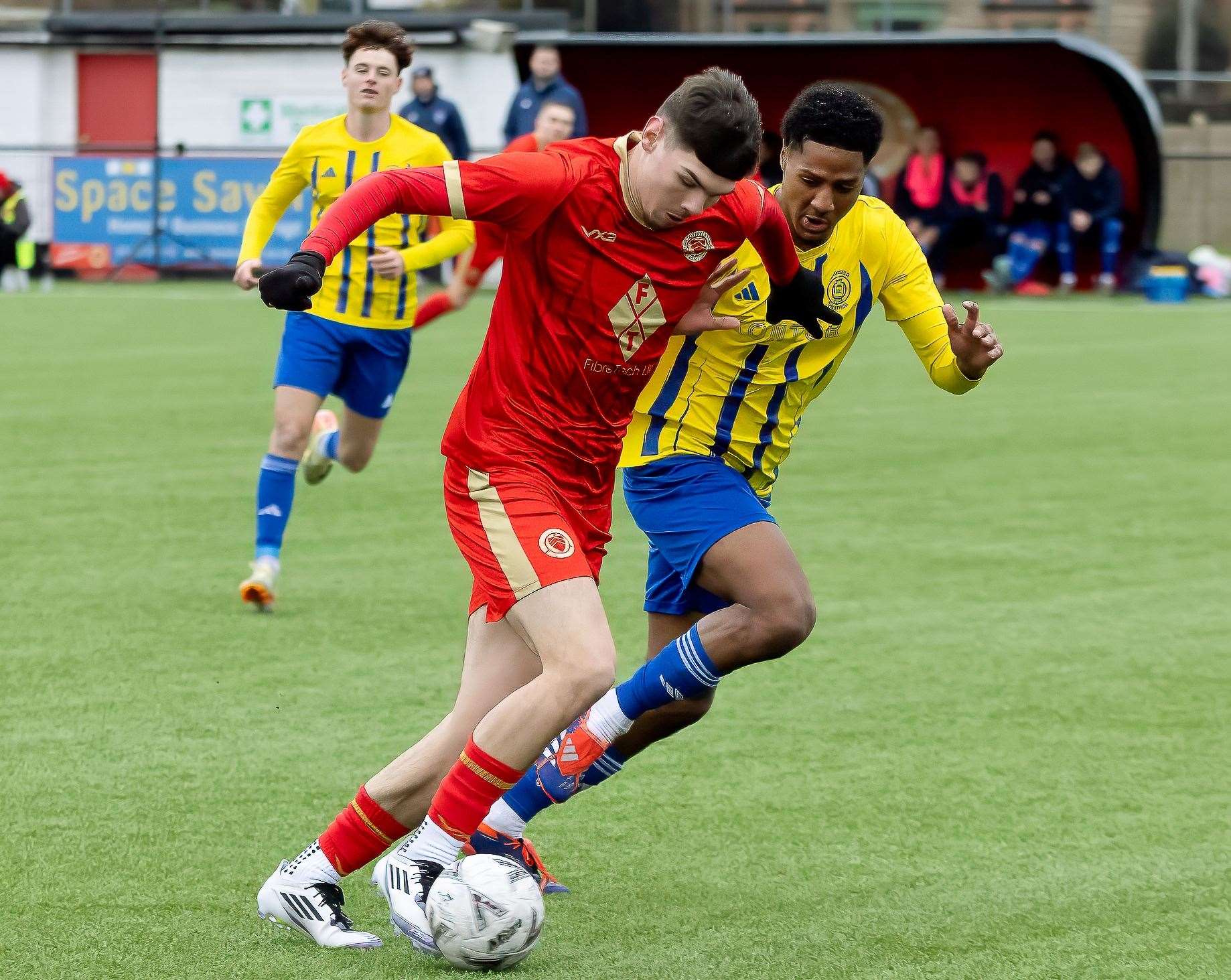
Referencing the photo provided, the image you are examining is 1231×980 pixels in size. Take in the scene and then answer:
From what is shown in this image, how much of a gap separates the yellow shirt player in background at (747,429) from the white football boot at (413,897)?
29 centimetres

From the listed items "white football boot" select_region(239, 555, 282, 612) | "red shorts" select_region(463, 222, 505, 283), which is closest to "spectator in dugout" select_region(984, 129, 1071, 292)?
"red shorts" select_region(463, 222, 505, 283)

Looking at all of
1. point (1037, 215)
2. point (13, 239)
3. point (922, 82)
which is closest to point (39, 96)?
point (13, 239)

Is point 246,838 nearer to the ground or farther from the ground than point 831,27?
nearer to the ground

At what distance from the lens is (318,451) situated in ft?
27.7

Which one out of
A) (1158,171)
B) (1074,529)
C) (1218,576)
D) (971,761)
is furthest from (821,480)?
(1158,171)

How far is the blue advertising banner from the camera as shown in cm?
2278

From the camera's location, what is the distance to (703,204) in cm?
376

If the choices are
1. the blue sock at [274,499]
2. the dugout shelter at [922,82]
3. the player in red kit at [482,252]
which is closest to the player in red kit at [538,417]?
the blue sock at [274,499]

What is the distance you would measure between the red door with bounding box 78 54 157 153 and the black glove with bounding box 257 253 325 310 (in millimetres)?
22928

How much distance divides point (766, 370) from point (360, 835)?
1.62 m

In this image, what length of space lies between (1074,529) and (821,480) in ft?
5.66

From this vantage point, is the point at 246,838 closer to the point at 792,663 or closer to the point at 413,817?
the point at 413,817

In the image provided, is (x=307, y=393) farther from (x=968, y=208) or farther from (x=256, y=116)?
(x=256, y=116)

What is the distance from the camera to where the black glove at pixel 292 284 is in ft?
11.1
